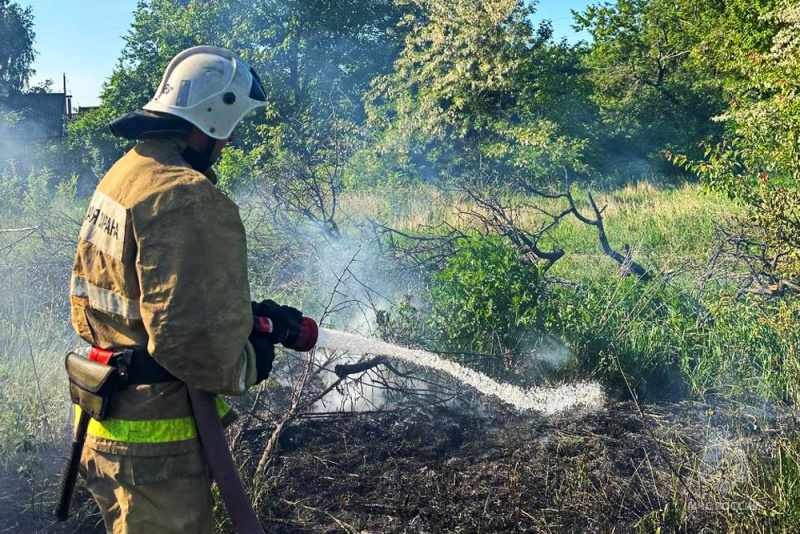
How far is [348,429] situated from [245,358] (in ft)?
7.81

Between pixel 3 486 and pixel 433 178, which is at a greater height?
pixel 433 178

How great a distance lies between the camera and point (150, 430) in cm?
219

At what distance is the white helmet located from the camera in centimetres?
228

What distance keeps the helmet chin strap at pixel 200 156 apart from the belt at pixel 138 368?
602 millimetres

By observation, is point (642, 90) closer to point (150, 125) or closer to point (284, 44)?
point (284, 44)

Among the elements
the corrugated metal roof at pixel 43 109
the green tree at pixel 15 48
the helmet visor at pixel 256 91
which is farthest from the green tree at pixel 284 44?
the helmet visor at pixel 256 91

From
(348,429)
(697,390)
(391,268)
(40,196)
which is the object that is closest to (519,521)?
(348,429)

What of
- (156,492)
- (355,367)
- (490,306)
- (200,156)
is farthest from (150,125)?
(490,306)

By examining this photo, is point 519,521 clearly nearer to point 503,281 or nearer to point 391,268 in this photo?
point 503,281

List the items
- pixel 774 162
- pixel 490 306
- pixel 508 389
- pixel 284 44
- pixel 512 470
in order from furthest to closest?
pixel 284 44, pixel 774 162, pixel 490 306, pixel 508 389, pixel 512 470

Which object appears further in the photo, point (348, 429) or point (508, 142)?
point (508, 142)

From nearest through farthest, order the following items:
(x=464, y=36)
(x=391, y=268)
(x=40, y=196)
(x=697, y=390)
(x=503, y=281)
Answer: (x=697, y=390) → (x=503, y=281) → (x=391, y=268) → (x=40, y=196) → (x=464, y=36)

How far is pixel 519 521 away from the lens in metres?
3.42

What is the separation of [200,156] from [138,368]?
687 mm
